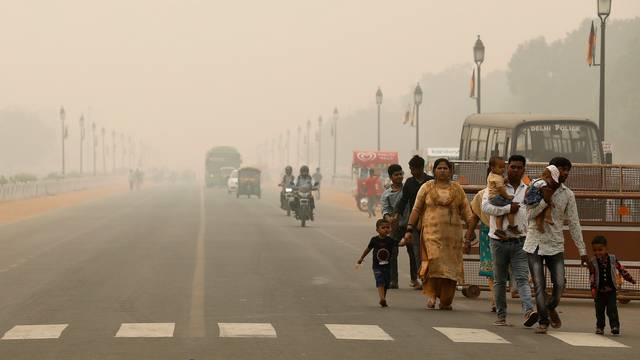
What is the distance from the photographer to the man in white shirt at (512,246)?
51.6 feet

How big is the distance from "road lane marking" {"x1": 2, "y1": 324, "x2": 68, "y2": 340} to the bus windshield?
2293 centimetres

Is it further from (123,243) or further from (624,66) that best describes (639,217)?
(624,66)

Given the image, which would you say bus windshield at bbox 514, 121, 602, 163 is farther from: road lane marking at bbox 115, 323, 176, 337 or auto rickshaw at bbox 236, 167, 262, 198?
auto rickshaw at bbox 236, 167, 262, 198

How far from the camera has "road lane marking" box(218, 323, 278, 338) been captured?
14.4 meters

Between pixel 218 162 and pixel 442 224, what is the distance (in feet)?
357

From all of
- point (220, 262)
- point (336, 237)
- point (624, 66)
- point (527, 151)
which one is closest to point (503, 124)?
point (527, 151)

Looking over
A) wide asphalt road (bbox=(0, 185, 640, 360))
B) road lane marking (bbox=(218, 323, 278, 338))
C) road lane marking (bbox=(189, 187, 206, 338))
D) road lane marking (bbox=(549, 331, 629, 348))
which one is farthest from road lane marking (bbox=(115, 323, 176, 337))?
road lane marking (bbox=(549, 331, 629, 348))

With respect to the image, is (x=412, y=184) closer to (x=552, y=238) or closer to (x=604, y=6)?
(x=552, y=238)

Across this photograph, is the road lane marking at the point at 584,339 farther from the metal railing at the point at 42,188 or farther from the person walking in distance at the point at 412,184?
the metal railing at the point at 42,188

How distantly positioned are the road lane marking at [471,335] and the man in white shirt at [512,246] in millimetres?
741

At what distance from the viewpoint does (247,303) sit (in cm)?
1798

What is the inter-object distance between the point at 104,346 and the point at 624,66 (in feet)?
347

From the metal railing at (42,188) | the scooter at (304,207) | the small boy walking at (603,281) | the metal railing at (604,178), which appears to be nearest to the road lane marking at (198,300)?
the small boy walking at (603,281)

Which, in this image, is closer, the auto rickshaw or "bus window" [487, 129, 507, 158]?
"bus window" [487, 129, 507, 158]
